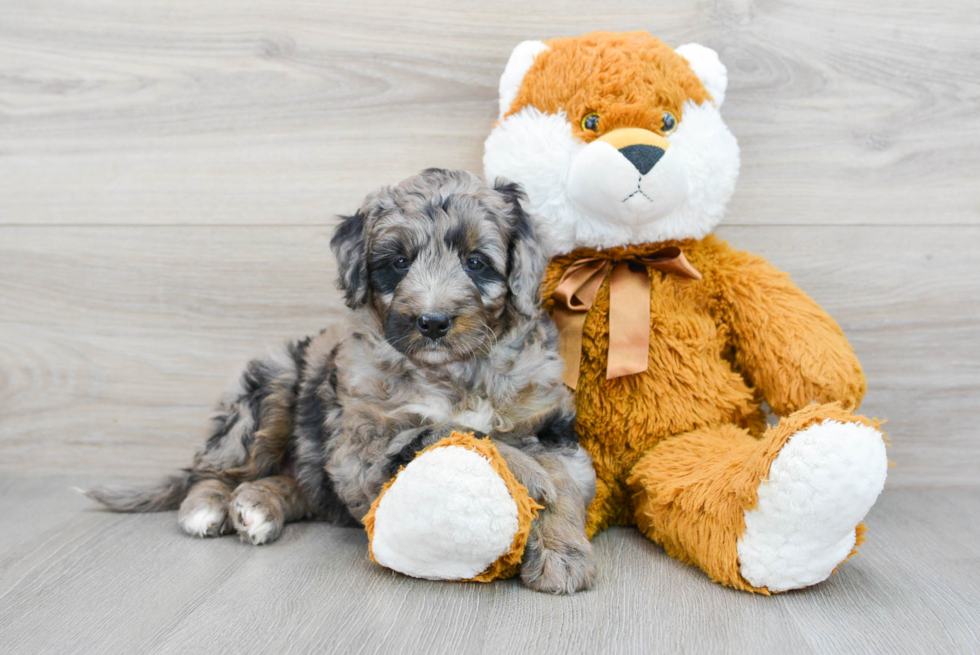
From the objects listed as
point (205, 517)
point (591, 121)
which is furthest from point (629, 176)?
point (205, 517)

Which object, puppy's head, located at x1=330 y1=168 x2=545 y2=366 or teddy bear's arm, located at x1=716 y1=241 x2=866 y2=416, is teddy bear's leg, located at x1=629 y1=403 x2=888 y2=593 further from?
puppy's head, located at x1=330 y1=168 x2=545 y2=366

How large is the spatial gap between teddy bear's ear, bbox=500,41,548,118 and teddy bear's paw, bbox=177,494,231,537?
4.24 feet

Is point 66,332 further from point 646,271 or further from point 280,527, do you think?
point 646,271

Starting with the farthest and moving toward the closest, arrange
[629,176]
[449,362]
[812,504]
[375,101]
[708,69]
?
[375,101]
[708,69]
[629,176]
[449,362]
[812,504]

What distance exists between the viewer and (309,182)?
2.43 metres

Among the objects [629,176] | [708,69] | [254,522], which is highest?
[708,69]

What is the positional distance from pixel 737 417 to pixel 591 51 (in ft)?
3.34

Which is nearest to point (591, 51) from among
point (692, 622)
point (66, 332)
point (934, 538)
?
point (692, 622)

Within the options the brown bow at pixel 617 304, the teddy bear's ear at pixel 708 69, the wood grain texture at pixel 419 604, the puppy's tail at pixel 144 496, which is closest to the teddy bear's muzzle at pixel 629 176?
the brown bow at pixel 617 304

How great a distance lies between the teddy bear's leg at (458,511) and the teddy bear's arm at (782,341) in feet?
2.58

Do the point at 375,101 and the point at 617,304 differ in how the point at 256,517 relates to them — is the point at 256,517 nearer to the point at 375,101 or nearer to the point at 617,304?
the point at 617,304

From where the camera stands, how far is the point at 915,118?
7.63 ft

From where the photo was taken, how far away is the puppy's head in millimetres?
1667

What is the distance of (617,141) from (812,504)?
92 cm
